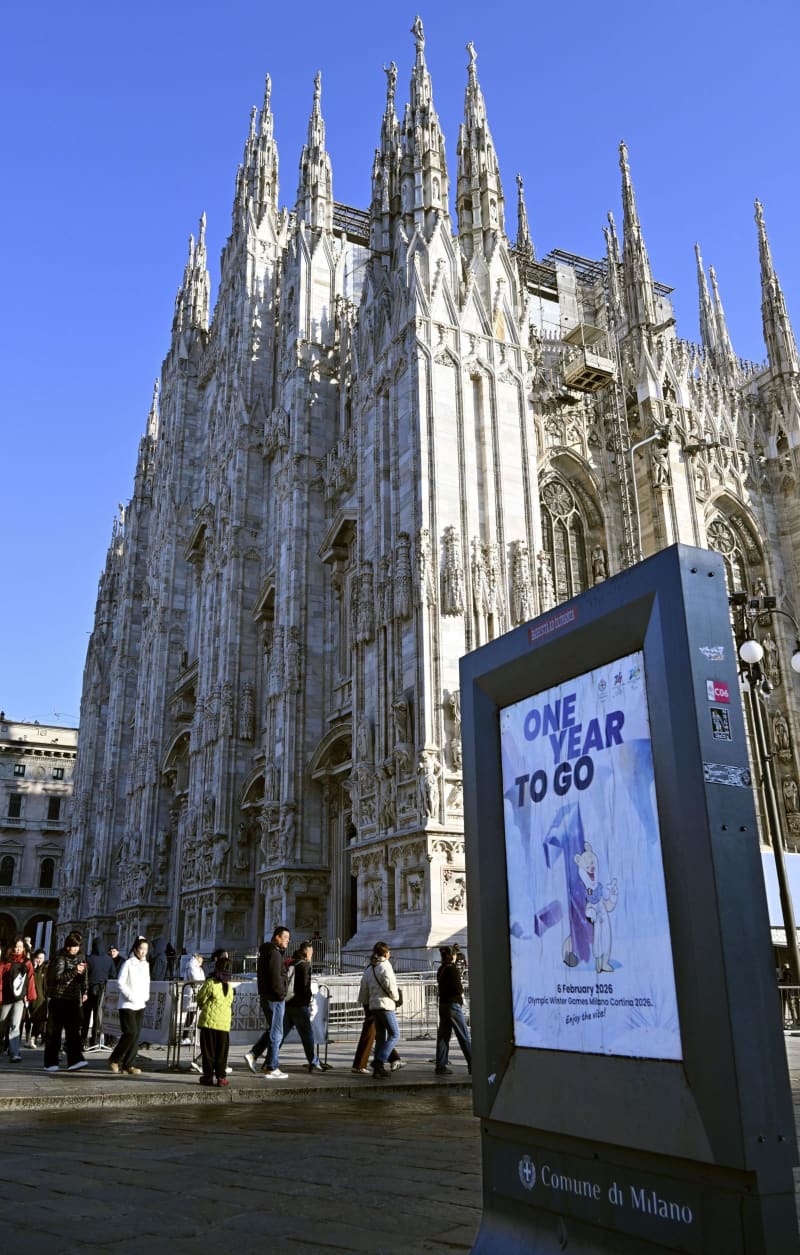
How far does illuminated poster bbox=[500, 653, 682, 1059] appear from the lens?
3.19m

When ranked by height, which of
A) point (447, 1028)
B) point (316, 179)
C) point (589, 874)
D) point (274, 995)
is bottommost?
point (447, 1028)

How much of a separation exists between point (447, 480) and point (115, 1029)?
1390cm

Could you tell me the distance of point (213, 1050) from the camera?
33.6 ft

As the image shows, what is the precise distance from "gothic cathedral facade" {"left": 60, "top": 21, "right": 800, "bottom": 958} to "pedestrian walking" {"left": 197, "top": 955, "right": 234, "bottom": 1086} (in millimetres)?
9200

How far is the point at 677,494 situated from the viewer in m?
30.3

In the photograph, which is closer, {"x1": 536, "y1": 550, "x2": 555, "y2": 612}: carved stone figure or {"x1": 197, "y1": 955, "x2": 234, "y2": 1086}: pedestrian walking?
{"x1": 197, "y1": 955, "x2": 234, "y2": 1086}: pedestrian walking

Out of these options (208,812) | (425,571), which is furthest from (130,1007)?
(208,812)

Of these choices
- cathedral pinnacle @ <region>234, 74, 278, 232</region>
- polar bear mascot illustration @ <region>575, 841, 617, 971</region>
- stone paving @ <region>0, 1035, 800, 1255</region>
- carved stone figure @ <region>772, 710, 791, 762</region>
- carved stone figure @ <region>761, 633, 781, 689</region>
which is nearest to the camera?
polar bear mascot illustration @ <region>575, 841, 617, 971</region>

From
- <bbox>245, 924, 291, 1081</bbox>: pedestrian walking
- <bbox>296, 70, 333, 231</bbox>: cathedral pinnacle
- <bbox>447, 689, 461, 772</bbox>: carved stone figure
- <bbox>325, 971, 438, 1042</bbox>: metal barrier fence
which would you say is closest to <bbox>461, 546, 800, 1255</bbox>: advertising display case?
<bbox>245, 924, 291, 1081</bbox>: pedestrian walking

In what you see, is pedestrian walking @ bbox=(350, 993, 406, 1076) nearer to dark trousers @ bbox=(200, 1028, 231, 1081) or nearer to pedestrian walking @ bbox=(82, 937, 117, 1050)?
dark trousers @ bbox=(200, 1028, 231, 1081)

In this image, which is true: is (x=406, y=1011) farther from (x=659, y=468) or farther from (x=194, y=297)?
(x=194, y=297)

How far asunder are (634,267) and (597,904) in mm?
32070

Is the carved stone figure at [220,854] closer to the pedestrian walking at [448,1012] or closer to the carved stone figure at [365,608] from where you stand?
the carved stone figure at [365,608]

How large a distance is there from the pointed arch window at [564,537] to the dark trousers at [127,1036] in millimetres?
19530
